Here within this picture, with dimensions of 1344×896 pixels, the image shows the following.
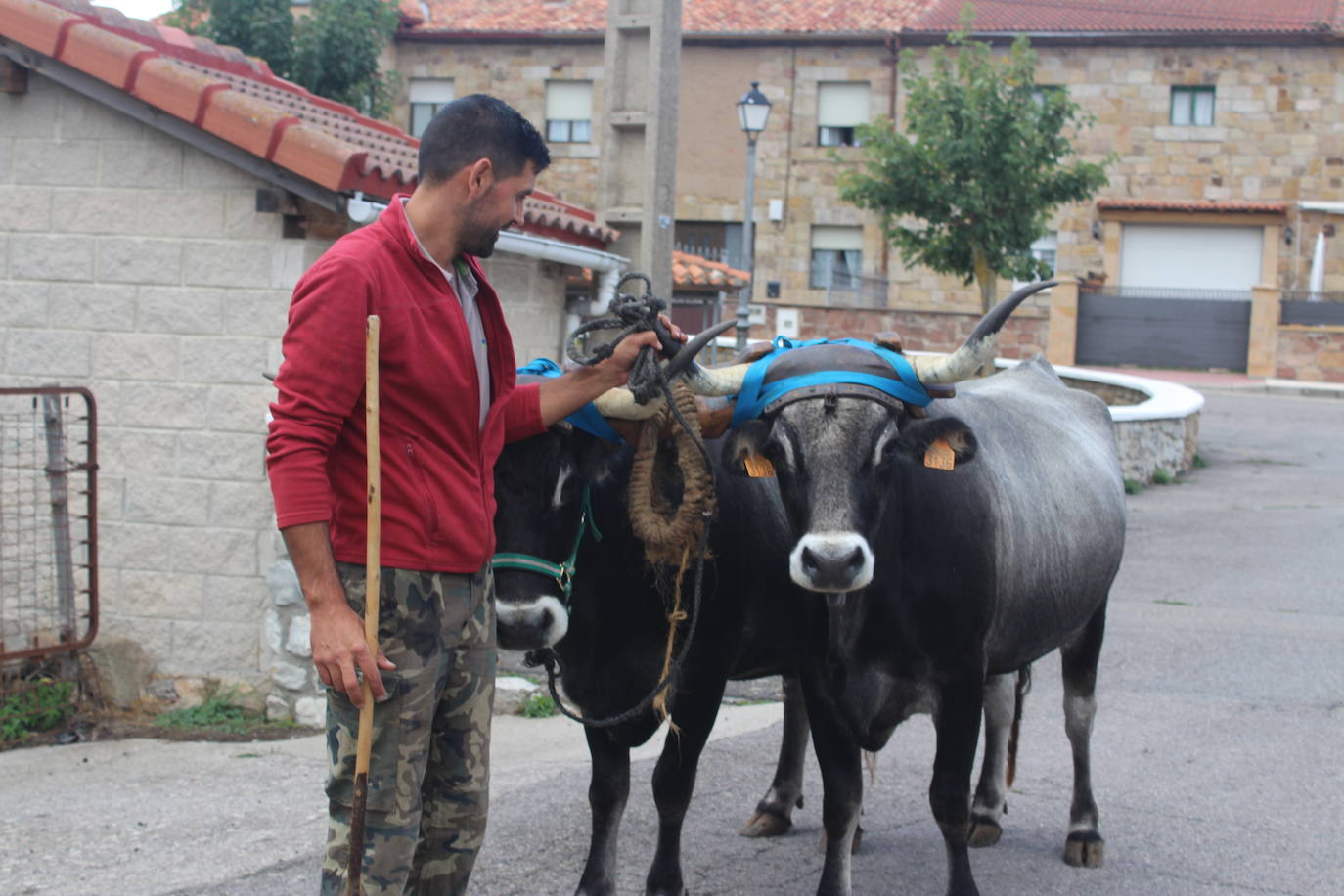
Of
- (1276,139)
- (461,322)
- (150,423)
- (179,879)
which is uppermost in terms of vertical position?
(1276,139)

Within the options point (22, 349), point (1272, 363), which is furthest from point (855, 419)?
point (1272, 363)

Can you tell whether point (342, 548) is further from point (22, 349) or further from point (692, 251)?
point (692, 251)

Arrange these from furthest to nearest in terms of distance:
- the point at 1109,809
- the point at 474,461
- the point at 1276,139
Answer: the point at 1276,139
the point at 1109,809
the point at 474,461

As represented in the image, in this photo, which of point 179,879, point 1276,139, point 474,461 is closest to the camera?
point 474,461

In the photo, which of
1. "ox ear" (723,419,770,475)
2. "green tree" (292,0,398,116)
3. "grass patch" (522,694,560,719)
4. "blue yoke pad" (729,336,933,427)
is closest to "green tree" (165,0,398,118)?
"green tree" (292,0,398,116)

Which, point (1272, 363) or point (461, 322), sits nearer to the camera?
point (461, 322)

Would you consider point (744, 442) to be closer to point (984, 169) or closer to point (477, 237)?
point (477, 237)

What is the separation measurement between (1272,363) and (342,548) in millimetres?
28651

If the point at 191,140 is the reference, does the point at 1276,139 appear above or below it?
above

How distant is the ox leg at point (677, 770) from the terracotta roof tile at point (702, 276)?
12.6 metres

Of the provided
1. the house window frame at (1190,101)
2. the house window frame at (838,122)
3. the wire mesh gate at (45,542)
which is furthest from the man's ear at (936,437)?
the house window frame at (1190,101)

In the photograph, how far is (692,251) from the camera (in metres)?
32.6

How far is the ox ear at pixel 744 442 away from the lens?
405 centimetres

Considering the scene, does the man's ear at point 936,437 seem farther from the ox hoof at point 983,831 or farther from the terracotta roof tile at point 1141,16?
the terracotta roof tile at point 1141,16
